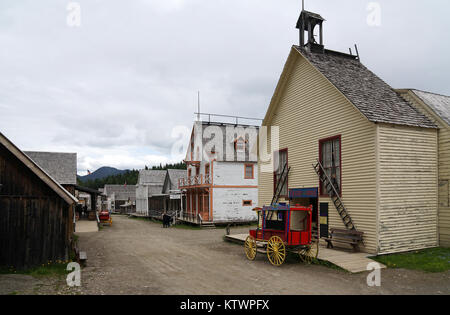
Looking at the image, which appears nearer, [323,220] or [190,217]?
[323,220]

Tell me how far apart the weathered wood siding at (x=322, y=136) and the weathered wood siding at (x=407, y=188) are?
397mm

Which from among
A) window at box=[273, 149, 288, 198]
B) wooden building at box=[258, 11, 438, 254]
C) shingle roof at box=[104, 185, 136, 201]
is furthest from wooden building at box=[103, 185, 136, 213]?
wooden building at box=[258, 11, 438, 254]

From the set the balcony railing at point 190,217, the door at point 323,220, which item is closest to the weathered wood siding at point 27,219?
the door at point 323,220

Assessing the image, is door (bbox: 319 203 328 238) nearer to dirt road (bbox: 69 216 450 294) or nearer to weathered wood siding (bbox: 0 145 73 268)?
dirt road (bbox: 69 216 450 294)

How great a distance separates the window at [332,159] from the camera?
15.5m

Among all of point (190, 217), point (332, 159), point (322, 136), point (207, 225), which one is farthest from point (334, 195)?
point (190, 217)

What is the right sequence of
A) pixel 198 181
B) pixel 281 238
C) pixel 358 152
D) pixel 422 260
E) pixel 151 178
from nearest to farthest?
pixel 422 260 → pixel 281 238 → pixel 358 152 → pixel 198 181 → pixel 151 178

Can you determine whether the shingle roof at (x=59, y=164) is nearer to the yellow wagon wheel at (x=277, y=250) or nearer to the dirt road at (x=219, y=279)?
the dirt road at (x=219, y=279)

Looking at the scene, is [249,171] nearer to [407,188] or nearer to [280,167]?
[280,167]

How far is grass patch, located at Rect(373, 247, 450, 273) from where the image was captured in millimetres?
11377

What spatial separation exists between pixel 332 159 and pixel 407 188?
10.8 feet

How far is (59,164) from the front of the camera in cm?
2908

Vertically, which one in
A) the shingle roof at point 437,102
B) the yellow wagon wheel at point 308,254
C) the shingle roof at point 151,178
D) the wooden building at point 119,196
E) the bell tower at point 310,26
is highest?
→ the bell tower at point 310,26

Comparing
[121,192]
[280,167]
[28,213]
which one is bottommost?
[121,192]
